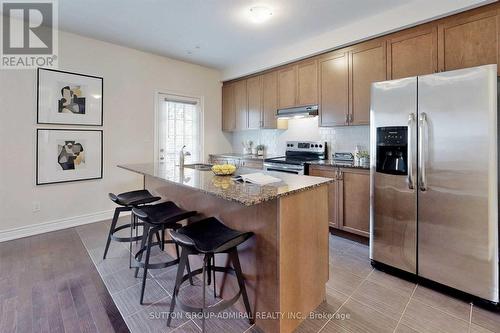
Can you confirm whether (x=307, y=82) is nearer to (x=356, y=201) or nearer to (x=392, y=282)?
(x=356, y=201)

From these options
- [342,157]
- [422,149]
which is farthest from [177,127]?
[422,149]

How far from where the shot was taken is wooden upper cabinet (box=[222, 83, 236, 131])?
5308 mm

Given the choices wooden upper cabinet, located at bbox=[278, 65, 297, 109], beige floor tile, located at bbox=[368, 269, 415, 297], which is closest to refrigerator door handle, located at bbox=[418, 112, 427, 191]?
beige floor tile, located at bbox=[368, 269, 415, 297]

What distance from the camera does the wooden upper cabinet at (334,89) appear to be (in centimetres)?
345

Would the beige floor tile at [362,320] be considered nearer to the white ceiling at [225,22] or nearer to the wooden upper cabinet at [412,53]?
the wooden upper cabinet at [412,53]

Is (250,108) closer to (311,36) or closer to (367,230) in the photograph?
(311,36)

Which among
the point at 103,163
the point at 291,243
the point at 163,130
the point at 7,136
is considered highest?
the point at 163,130

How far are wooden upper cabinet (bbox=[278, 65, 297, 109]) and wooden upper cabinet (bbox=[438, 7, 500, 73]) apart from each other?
76.2 inches

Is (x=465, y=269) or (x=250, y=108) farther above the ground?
(x=250, y=108)

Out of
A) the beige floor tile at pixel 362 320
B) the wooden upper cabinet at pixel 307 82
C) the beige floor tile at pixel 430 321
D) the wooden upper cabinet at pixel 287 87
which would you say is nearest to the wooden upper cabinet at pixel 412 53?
the wooden upper cabinet at pixel 307 82

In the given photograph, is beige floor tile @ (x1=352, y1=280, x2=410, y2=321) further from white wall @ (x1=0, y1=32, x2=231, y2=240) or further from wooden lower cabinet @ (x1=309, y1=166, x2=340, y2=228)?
white wall @ (x1=0, y1=32, x2=231, y2=240)

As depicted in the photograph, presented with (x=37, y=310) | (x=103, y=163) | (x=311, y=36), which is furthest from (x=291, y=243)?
(x=103, y=163)

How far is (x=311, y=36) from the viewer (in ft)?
12.1

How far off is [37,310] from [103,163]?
8.05 feet
